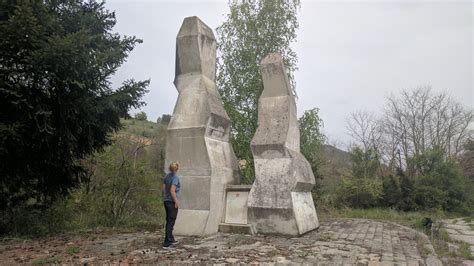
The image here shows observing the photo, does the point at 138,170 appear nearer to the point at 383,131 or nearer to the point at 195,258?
the point at 195,258

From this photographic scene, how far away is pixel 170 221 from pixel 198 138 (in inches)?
79.8

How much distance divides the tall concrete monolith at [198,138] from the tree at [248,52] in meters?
6.35

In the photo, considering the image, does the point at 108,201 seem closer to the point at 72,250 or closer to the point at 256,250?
the point at 72,250

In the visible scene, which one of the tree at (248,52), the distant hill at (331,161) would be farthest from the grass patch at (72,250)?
the distant hill at (331,161)

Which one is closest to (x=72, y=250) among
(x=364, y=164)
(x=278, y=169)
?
(x=278, y=169)

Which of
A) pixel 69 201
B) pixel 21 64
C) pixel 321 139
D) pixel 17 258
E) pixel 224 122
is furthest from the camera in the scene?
pixel 321 139

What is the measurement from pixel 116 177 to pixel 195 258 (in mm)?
6235

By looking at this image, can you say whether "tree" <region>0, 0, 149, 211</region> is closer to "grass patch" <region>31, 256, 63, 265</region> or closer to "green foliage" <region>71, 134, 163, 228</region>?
"green foliage" <region>71, 134, 163, 228</region>

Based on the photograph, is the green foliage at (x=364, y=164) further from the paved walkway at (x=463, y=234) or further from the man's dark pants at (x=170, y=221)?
the man's dark pants at (x=170, y=221)

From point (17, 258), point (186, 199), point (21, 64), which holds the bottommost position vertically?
point (17, 258)

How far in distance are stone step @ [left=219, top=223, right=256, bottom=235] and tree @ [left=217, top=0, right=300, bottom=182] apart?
697 cm

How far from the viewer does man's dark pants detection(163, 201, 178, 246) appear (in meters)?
6.02

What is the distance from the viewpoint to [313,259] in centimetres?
492

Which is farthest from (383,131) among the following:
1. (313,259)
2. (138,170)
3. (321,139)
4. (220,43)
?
(313,259)
